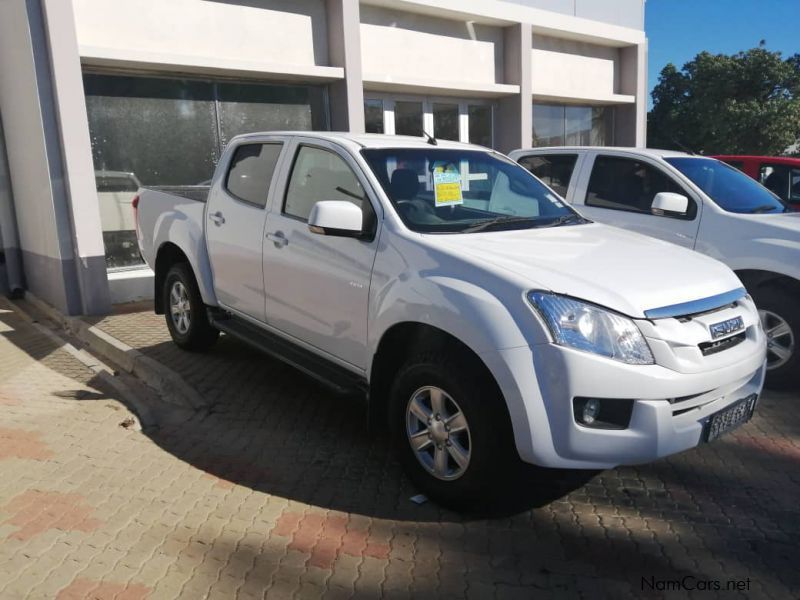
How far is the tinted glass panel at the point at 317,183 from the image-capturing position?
3.95 m

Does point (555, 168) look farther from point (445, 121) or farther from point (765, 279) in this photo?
point (445, 121)

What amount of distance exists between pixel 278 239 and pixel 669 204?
305cm

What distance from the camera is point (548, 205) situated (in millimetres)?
4340

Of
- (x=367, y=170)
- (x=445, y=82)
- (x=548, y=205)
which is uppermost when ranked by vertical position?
(x=445, y=82)

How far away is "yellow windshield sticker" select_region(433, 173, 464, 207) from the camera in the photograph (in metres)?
3.88

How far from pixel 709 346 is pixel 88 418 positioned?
4.04 m

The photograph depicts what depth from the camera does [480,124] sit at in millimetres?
12211

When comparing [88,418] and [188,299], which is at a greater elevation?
[188,299]

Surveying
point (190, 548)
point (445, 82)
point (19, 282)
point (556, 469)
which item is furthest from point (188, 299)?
point (445, 82)

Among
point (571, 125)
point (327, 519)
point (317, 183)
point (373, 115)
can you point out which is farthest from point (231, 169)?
point (571, 125)

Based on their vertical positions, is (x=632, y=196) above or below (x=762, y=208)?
above

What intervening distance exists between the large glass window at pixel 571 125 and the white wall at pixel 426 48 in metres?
1.70

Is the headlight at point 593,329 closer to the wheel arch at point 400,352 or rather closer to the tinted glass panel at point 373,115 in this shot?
the wheel arch at point 400,352

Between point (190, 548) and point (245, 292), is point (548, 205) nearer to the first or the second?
point (245, 292)
